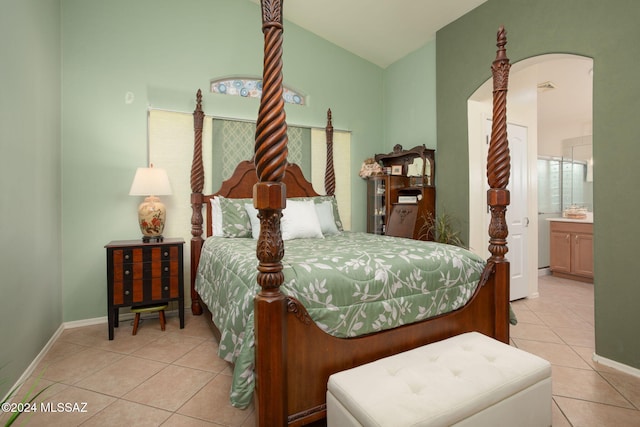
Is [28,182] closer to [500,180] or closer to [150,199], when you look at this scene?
[150,199]

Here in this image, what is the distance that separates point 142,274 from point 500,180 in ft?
9.66

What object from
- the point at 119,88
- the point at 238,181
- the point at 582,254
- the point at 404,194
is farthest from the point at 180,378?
the point at 582,254

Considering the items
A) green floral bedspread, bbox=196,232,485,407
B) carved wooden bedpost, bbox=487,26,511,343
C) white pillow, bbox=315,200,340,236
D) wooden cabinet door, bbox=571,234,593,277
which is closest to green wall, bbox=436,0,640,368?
carved wooden bedpost, bbox=487,26,511,343

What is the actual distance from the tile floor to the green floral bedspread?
437 mm

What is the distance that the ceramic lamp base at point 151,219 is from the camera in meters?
3.05

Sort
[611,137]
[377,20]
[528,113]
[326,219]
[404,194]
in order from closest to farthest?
1. [611,137]
2. [326,219]
3. [377,20]
4. [528,113]
5. [404,194]

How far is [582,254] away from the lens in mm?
4766

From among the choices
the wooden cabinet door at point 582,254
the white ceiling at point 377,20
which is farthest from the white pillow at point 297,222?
the wooden cabinet door at point 582,254

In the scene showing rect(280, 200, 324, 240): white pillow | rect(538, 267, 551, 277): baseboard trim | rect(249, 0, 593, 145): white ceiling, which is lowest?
rect(538, 267, 551, 277): baseboard trim

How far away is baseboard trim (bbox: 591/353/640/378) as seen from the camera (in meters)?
2.20

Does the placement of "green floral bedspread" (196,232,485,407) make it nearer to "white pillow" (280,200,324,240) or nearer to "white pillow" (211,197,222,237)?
"white pillow" (280,200,324,240)

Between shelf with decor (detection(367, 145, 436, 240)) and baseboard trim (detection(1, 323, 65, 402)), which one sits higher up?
shelf with decor (detection(367, 145, 436, 240))

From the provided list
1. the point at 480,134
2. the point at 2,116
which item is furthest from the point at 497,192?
the point at 2,116

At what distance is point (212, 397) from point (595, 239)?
9.28 ft
